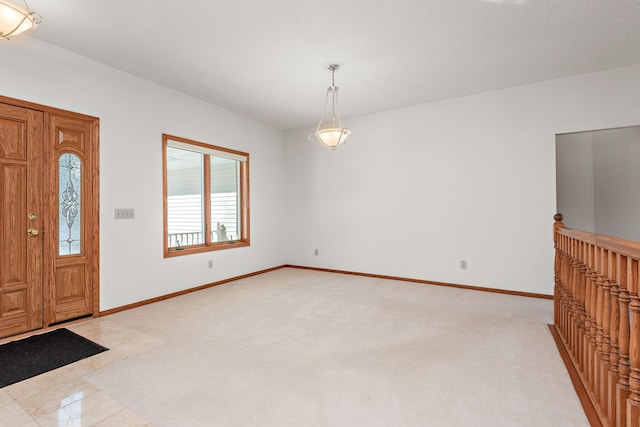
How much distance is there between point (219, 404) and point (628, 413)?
198 centimetres

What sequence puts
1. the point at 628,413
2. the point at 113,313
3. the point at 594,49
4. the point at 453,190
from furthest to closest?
the point at 453,190 < the point at 113,313 < the point at 594,49 < the point at 628,413

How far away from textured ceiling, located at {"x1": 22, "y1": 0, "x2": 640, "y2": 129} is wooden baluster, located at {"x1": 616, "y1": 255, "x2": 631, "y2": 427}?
225cm

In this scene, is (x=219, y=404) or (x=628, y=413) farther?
(x=219, y=404)

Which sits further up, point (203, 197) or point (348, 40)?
point (348, 40)

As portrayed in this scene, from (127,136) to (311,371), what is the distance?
341 cm

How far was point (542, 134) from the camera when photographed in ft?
13.5

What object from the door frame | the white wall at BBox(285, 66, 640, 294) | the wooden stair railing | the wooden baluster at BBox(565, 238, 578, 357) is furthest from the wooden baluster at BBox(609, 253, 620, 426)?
the door frame

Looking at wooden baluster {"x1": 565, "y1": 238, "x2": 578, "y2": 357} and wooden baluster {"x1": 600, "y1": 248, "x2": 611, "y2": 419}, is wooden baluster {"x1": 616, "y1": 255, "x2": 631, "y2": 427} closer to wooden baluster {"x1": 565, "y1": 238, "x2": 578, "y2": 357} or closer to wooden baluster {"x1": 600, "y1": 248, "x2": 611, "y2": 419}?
wooden baluster {"x1": 600, "y1": 248, "x2": 611, "y2": 419}

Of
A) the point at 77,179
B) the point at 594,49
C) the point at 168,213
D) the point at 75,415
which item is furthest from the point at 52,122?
the point at 594,49

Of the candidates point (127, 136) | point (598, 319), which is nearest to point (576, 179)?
point (598, 319)

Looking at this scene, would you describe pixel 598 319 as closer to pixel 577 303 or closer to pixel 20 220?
pixel 577 303

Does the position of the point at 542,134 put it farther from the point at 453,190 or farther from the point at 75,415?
the point at 75,415

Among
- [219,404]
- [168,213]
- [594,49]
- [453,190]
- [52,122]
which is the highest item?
[594,49]

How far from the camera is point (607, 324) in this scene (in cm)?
155
